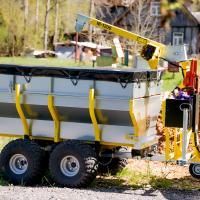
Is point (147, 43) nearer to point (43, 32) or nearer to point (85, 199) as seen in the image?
point (85, 199)

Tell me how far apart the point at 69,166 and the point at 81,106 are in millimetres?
Result: 853

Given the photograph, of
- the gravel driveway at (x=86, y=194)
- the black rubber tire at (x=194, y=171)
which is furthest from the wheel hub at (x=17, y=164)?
the black rubber tire at (x=194, y=171)

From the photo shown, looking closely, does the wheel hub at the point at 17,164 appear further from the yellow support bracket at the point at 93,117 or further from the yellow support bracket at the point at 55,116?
the yellow support bracket at the point at 93,117

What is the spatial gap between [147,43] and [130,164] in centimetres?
213

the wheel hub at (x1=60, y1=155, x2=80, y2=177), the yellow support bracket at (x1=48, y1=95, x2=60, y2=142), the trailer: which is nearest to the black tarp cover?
the trailer

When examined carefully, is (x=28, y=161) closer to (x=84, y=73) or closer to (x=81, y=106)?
(x=81, y=106)

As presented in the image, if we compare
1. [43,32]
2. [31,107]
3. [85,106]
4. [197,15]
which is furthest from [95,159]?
[43,32]

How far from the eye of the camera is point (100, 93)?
7.93m

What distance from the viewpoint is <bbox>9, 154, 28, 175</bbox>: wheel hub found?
8.25 metres

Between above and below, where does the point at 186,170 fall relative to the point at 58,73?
below

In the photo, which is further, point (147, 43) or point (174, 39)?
point (174, 39)

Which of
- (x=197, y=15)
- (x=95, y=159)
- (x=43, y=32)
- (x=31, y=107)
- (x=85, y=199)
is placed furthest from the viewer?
(x=43, y=32)

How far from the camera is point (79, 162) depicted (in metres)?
7.81

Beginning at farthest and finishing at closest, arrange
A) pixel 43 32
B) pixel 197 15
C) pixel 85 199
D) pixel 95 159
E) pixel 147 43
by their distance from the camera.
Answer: pixel 43 32, pixel 197 15, pixel 147 43, pixel 95 159, pixel 85 199
